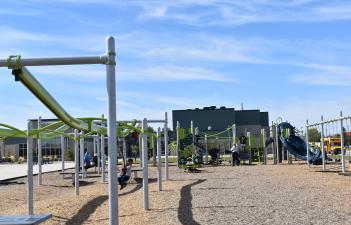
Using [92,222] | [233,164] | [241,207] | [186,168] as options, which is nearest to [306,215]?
[241,207]

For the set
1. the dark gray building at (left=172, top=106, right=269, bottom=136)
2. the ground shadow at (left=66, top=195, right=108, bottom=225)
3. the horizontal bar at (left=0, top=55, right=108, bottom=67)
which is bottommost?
the ground shadow at (left=66, top=195, right=108, bottom=225)

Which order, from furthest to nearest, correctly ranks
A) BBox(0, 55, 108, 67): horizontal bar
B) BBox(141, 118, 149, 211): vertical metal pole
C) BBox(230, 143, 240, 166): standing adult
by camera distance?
1. BBox(230, 143, 240, 166): standing adult
2. BBox(141, 118, 149, 211): vertical metal pole
3. BBox(0, 55, 108, 67): horizontal bar

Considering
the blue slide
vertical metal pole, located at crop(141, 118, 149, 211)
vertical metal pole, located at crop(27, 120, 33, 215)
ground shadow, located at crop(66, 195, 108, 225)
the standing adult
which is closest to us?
ground shadow, located at crop(66, 195, 108, 225)

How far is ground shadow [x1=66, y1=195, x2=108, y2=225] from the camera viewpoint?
10.3 meters

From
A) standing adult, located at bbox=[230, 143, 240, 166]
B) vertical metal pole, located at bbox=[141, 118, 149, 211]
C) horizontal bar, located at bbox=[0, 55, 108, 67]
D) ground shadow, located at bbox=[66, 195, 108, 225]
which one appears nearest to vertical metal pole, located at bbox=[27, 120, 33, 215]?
ground shadow, located at bbox=[66, 195, 108, 225]

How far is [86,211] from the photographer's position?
38.4 feet

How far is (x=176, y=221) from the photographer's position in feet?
30.7

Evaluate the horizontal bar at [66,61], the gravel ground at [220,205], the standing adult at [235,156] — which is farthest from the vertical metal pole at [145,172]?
the standing adult at [235,156]

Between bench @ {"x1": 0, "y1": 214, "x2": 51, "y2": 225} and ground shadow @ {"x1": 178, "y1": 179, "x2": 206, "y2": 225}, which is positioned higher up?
bench @ {"x1": 0, "y1": 214, "x2": 51, "y2": 225}

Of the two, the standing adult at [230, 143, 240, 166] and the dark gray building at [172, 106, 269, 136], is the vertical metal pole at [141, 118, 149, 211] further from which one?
the dark gray building at [172, 106, 269, 136]

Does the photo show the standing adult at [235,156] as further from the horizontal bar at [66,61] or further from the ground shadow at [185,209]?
the horizontal bar at [66,61]

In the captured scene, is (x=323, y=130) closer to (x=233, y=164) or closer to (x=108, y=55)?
(x=233, y=164)

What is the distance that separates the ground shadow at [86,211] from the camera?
10.3m

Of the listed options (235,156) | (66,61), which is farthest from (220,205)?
(235,156)
